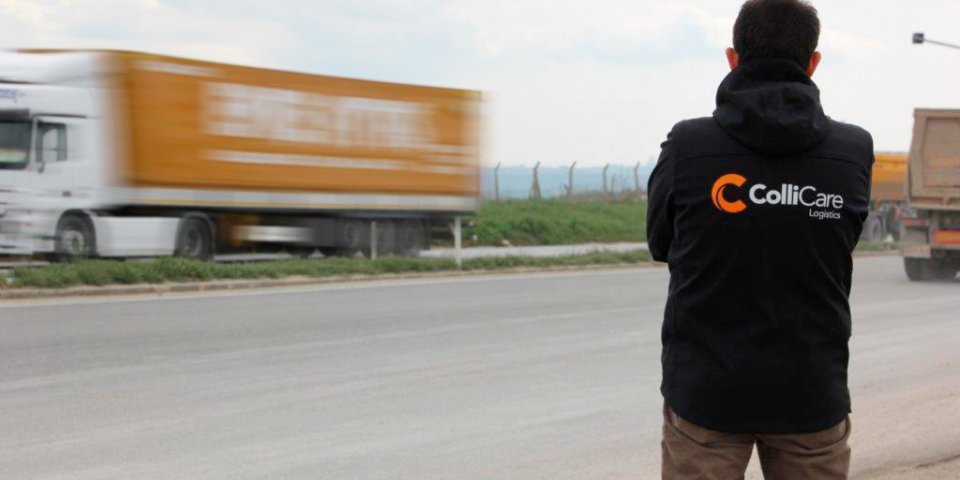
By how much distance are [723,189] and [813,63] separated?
1.45ft

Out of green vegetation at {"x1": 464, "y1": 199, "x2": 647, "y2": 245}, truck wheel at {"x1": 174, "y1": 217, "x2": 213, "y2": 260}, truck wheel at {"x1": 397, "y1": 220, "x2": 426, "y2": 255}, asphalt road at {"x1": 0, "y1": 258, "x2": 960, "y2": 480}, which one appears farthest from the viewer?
green vegetation at {"x1": 464, "y1": 199, "x2": 647, "y2": 245}

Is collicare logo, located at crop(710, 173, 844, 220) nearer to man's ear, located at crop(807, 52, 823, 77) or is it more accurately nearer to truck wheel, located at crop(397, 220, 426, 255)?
man's ear, located at crop(807, 52, 823, 77)

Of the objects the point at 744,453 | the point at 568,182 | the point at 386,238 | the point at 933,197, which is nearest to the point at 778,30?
the point at 744,453

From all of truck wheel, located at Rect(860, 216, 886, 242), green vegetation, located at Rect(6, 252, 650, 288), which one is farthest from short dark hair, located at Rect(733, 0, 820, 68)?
truck wheel, located at Rect(860, 216, 886, 242)

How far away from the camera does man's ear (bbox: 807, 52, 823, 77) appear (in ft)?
10.9

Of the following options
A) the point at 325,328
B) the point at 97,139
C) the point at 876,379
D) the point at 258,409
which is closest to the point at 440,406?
the point at 258,409

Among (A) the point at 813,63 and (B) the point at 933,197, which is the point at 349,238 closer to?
(B) the point at 933,197

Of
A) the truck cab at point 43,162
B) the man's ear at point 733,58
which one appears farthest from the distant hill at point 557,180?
the man's ear at point 733,58

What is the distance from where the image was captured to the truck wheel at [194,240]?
2344 cm

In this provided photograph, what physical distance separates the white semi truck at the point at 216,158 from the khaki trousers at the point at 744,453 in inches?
763

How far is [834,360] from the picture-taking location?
3197 millimetres

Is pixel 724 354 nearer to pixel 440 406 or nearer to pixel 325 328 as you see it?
pixel 440 406

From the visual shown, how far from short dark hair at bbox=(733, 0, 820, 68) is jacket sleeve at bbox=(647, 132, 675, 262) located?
289 mm

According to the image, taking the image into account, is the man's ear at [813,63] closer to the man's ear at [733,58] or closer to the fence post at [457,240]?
the man's ear at [733,58]
